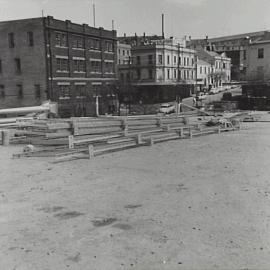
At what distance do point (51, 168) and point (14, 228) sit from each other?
6662mm

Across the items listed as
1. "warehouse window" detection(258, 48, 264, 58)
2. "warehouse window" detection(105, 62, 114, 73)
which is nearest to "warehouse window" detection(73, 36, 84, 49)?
"warehouse window" detection(105, 62, 114, 73)

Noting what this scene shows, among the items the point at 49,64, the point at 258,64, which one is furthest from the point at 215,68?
the point at 49,64

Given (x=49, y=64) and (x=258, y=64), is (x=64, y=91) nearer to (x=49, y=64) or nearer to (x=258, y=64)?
(x=49, y=64)

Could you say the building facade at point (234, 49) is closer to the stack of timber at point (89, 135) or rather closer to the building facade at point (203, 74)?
the building facade at point (203, 74)

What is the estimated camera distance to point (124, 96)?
6062 cm

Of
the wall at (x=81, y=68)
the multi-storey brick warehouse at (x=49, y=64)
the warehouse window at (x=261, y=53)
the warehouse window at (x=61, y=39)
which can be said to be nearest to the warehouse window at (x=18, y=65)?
the multi-storey brick warehouse at (x=49, y=64)

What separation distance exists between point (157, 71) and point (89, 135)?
52.4 m

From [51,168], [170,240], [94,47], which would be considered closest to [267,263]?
[170,240]

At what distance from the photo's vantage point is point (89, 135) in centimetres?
2103

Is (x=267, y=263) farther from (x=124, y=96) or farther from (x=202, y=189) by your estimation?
(x=124, y=96)

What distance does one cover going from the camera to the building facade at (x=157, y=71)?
69.6 meters

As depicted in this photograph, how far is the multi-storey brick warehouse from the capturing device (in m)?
43.3

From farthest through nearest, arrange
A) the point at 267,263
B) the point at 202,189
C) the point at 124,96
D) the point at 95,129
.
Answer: the point at 124,96, the point at 95,129, the point at 202,189, the point at 267,263

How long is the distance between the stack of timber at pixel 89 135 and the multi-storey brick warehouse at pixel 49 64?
20.5m
